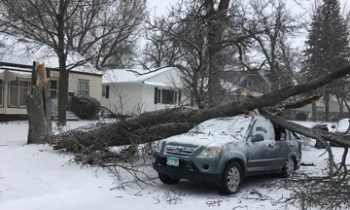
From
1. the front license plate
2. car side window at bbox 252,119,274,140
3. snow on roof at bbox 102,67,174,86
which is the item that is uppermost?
snow on roof at bbox 102,67,174,86

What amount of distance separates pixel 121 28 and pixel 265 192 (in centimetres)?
2258

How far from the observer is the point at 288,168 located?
1229cm

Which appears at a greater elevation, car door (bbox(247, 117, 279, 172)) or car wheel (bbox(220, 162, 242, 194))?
car door (bbox(247, 117, 279, 172))

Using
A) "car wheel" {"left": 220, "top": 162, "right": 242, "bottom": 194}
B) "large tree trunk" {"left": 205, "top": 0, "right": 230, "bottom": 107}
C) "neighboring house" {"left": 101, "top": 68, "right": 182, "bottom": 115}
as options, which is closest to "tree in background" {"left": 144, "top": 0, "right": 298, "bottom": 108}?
"large tree trunk" {"left": 205, "top": 0, "right": 230, "bottom": 107}

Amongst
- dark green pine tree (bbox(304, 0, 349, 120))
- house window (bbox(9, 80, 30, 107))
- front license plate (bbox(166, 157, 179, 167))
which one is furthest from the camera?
house window (bbox(9, 80, 30, 107))

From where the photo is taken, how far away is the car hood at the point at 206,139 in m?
10.4

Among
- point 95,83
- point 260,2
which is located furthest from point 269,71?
point 95,83

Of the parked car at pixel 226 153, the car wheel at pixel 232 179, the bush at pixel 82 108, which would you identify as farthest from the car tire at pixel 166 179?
the bush at pixel 82 108

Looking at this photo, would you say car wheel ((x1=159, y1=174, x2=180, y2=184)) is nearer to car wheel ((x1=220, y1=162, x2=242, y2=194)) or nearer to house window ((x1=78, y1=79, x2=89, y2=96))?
car wheel ((x1=220, y1=162, x2=242, y2=194))

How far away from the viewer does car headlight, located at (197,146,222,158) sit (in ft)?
33.3

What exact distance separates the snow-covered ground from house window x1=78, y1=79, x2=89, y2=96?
77.2 ft

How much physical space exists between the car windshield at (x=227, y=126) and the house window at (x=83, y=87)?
2458cm

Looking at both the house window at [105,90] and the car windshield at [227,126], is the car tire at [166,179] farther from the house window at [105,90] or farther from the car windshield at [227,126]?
the house window at [105,90]

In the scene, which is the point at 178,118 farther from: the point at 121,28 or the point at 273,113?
the point at 121,28
